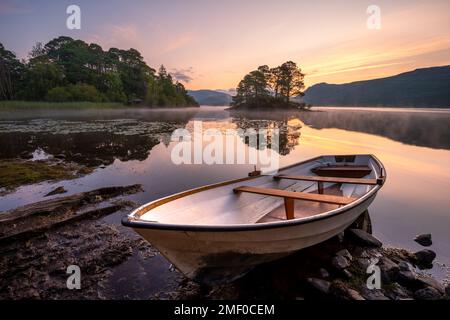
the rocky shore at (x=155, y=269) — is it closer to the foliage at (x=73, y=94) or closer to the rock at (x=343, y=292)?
the rock at (x=343, y=292)

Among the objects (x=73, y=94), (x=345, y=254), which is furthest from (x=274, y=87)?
(x=345, y=254)

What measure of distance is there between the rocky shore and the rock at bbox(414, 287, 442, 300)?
0.04 ft

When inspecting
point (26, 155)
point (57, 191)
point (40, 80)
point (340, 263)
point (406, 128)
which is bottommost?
point (340, 263)

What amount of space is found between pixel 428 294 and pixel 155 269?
4.56 m

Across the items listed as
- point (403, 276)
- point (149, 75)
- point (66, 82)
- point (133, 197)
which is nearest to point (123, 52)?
point (149, 75)

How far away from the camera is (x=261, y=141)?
60.9 feet

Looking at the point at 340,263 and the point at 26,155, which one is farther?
the point at 26,155

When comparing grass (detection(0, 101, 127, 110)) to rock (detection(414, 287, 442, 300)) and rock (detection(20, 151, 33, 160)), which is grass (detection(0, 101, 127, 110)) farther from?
rock (detection(414, 287, 442, 300))

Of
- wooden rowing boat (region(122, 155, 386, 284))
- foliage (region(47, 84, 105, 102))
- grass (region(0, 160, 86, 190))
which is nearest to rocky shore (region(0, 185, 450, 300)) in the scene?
wooden rowing boat (region(122, 155, 386, 284))

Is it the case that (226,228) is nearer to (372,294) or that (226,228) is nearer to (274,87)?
(372,294)

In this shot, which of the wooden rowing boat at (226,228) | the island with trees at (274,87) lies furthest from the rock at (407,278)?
the island with trees at (274,87)

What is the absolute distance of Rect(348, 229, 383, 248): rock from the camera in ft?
17.0

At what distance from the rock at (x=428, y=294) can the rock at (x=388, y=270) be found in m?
0.41

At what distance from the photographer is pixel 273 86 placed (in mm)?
78812
